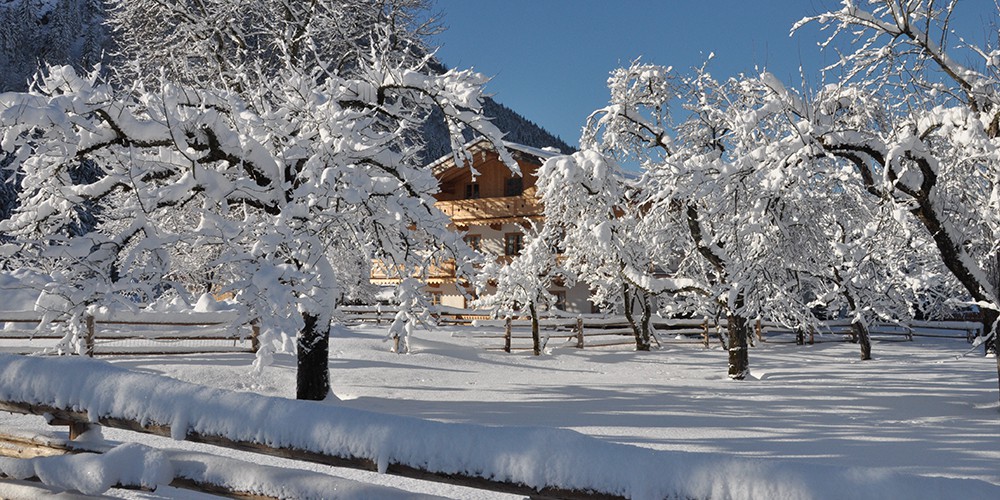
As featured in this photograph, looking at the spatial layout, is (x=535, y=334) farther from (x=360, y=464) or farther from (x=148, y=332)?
(x=360, y=464)

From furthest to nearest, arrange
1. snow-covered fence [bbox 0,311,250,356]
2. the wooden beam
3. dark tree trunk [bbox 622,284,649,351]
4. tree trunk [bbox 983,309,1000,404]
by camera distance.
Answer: dark tree trunk [bbox 622,284,649,351], snow-covered fence [bbox 0,311,250,356], tree trunk [bbox 983,309,1000,404], the wooden beam

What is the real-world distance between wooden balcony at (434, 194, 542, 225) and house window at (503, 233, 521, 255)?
1264 mm

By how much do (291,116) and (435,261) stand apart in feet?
12.0

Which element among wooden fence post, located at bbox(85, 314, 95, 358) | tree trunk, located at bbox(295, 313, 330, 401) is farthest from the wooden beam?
wooden fence post, located at bbox(85, 314, 95, 358)

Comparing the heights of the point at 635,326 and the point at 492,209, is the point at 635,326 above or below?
below

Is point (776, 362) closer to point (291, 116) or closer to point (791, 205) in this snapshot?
point (791, 205)

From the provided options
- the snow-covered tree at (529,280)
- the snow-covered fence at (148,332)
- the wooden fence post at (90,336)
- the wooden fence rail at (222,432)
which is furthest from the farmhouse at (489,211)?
the wooden fence rail at (222,432)

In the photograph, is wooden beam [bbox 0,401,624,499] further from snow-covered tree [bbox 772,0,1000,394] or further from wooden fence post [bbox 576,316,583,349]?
wooden fence post [bbox 576,316,583,349]

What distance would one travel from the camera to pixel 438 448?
280 cm

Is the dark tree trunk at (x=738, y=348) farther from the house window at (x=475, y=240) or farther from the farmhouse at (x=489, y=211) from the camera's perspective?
the house window at (x=475, y=240)

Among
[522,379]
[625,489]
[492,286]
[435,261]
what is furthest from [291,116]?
[492,286]

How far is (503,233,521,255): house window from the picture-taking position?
120ft

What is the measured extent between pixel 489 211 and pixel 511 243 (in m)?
2.27

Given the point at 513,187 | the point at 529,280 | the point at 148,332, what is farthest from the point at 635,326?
the point at 513,187
